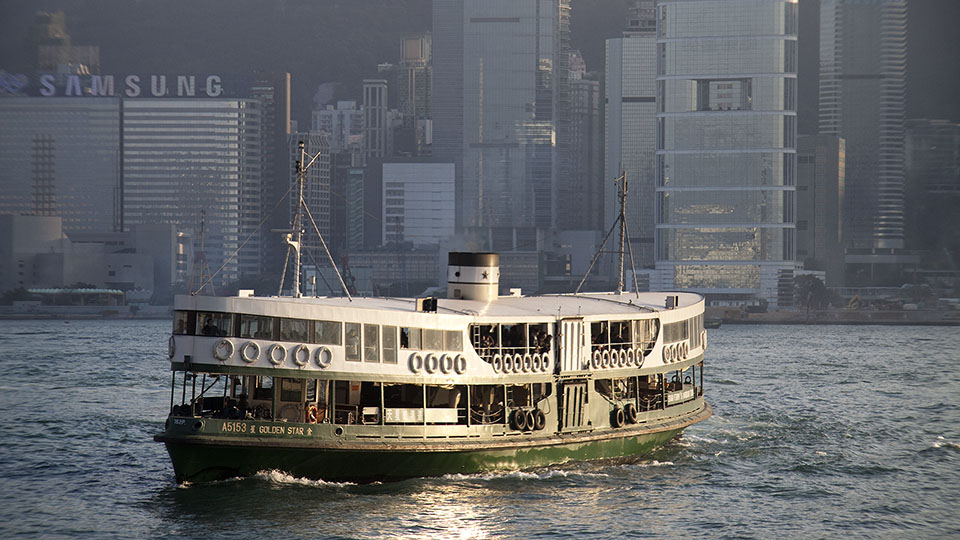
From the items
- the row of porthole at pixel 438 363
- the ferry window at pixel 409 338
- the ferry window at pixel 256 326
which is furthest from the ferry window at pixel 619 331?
the ferry window at pixel 256 326

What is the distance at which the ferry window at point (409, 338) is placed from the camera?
32312 mm

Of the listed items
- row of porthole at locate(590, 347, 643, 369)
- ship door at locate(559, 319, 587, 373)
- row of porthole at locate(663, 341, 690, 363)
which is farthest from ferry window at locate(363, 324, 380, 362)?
row of porthole at locate(663, 341, 690, 363)

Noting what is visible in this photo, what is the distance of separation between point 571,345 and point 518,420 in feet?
9.00

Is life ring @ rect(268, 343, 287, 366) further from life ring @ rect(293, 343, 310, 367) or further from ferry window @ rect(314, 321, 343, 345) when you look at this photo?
ferry window @ rect(314, 321, 343, 345)

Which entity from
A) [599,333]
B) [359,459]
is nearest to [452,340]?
[359,459]

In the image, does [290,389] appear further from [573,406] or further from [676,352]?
[676,352]

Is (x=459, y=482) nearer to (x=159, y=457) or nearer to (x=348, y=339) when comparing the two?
(x=348, y=339)

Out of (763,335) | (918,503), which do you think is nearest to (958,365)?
(763,335)

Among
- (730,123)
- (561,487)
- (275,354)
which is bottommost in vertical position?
(561,487)

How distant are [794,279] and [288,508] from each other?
525 ft

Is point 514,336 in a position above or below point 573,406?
above

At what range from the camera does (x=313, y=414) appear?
31609mm

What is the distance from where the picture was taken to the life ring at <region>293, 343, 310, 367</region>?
30.8 metres

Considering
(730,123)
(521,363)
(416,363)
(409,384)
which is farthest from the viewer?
(730,123)
